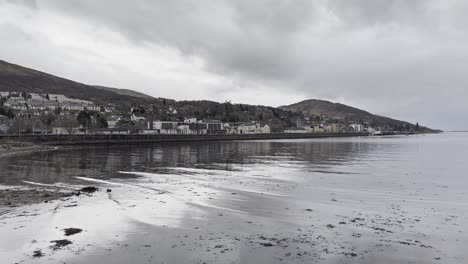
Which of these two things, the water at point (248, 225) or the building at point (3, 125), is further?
the building at point (3, 125)

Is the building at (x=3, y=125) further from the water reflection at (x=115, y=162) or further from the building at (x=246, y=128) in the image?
the building at (x=246, y=128)

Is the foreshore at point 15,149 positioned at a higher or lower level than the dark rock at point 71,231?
lower

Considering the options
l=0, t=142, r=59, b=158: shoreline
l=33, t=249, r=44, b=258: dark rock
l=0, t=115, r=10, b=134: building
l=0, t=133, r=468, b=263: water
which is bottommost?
l=0, t=142, r=59, b=158: shoreline

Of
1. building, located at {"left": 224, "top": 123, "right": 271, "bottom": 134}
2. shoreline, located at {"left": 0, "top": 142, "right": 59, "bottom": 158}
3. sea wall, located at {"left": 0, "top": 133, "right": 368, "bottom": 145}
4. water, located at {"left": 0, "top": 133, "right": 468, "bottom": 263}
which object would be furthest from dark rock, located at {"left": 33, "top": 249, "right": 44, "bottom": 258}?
building, located at {"left": 224, "top": 123, "right": 271, "bottom": 134}

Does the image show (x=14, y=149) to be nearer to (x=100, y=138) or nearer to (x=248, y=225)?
(x=100, y=138)

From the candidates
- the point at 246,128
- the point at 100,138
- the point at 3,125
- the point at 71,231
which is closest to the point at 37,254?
the point at 71,231

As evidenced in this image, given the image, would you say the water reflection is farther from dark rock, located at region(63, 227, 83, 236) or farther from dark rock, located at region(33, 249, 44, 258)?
dark rock, located at region(33, 249, 44, 258)

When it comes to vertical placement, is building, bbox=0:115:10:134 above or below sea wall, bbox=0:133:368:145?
above

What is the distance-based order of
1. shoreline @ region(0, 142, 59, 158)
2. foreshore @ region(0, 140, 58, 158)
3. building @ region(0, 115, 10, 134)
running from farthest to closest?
building @ region(0, 115, 10, 134) < foreshore @ region(0, 140, 58, 158) < shoreline @ region(0, 142, 59, 158)

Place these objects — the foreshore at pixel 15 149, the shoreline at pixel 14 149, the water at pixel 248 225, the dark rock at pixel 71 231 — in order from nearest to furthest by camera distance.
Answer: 1. the water at pixel 248 225
2. the dark rock at pixel 71 231
3. the shoreline at pixel 14 149
4. the foreshore at pixel 15 149

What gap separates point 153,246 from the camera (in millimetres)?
8602

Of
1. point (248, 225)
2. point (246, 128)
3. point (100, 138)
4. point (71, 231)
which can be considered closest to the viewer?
point (71, 231)

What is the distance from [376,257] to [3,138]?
7656 cm

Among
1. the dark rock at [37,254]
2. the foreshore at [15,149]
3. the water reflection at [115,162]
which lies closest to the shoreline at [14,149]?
the foreshore at [15,149]
